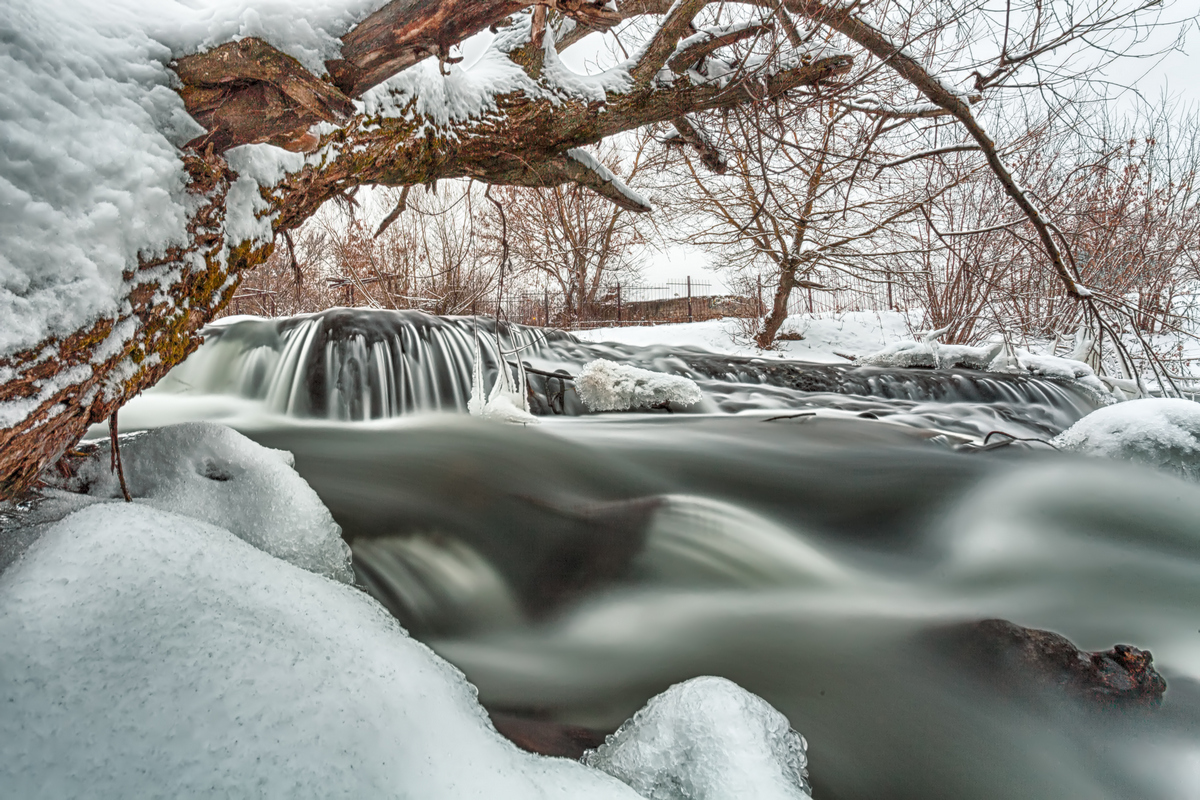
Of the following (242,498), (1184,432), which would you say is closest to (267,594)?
(242,498)

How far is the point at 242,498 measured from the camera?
5.29 ft

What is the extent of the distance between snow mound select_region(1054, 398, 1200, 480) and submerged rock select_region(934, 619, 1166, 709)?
1.44 metres

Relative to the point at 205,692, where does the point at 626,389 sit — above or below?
above

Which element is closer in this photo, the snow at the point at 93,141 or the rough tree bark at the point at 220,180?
the snow at the point at 93,141

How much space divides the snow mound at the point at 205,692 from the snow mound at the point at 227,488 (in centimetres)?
38

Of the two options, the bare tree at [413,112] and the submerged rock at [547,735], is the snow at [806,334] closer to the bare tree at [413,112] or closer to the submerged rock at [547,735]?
the bare tree at [413,112]

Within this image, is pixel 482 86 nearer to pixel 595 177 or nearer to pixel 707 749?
pixel 595 177

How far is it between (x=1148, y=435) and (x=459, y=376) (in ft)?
12.9

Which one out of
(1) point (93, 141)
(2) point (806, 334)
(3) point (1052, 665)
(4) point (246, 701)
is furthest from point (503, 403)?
(2) point (806, 334)

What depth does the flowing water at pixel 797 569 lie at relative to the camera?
4.51 feet

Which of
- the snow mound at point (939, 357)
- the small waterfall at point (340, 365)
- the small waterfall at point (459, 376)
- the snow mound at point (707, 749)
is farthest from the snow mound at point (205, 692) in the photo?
the snow mound at point (939, 357)

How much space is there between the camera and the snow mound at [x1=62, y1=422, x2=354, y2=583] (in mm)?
1508

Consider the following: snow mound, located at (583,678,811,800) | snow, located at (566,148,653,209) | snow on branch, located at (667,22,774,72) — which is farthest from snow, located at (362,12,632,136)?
snow mound, located at (583,678,811,800)

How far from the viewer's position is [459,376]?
425cm
